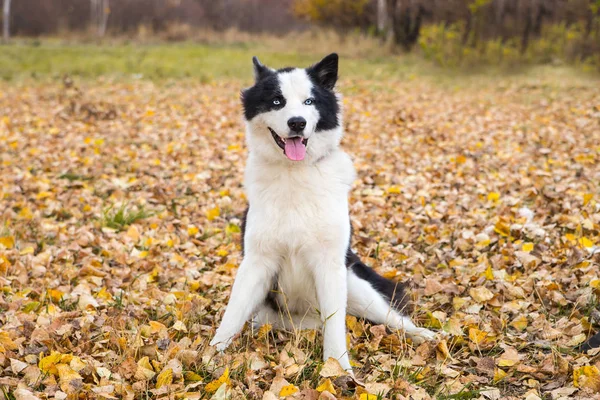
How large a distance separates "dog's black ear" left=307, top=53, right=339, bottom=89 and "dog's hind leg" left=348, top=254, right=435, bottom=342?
3.36 ft

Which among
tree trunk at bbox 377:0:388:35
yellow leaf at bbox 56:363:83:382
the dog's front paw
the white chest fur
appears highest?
tree trunk at bbox 377:0:388:35

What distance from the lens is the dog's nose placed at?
2982 millimetres

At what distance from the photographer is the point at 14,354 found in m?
2.98

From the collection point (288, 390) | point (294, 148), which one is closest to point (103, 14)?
point (294, 148)

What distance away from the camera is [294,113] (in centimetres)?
301

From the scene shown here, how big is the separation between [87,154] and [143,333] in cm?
A: 529

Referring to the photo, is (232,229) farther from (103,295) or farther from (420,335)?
(420,335)

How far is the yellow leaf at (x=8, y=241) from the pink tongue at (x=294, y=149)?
293cm

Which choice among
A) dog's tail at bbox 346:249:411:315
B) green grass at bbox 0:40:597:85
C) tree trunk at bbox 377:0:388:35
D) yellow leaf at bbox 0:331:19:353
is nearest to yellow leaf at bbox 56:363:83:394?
yellow leaf at bbox 0:331:19:353

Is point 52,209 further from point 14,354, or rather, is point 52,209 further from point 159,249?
point 14,354

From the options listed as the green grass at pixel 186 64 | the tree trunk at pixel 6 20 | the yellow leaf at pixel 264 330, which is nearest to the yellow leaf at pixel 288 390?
the yellow leaf at pixel 264 330

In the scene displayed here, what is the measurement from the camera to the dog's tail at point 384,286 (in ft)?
11.2

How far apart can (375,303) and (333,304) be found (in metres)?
0.42

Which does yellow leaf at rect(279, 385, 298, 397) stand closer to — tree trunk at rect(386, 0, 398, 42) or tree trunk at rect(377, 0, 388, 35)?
tree trunk at rect(386, 0, 398, 42)
